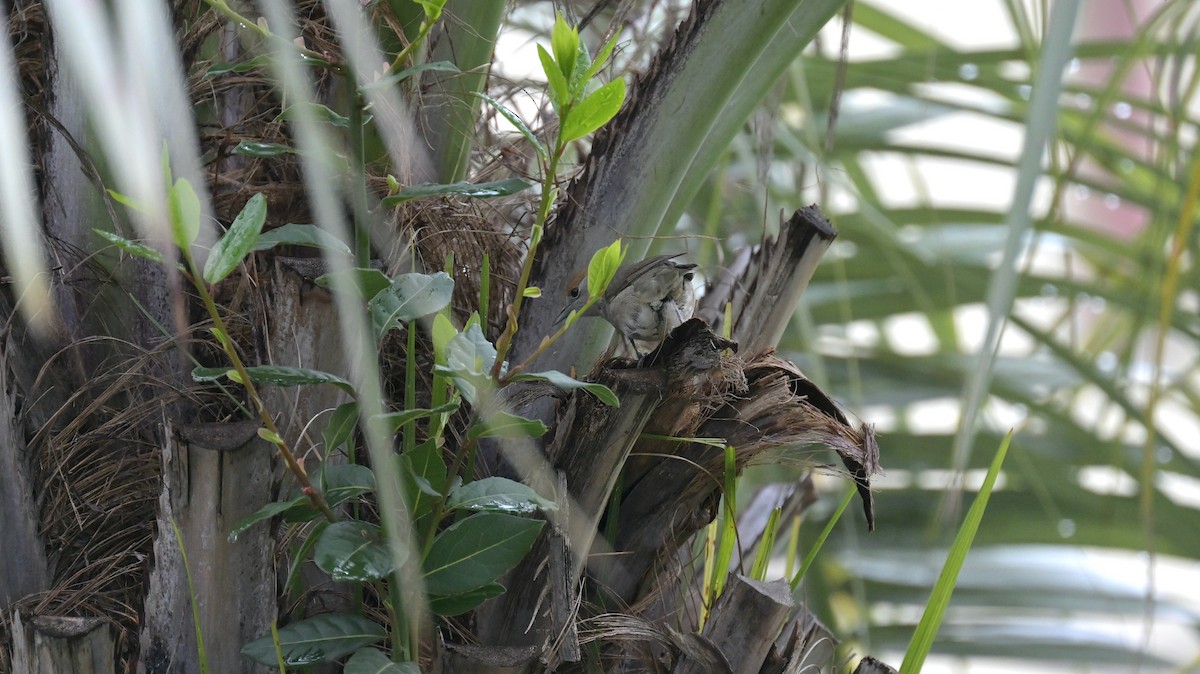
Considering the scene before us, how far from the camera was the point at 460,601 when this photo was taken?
1.58ft

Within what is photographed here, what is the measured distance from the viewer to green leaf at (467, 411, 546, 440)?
1.40ft

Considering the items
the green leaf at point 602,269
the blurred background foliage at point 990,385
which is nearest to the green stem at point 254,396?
the green leaf at point 602,269

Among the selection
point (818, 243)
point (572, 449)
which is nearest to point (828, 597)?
point (818, 243)

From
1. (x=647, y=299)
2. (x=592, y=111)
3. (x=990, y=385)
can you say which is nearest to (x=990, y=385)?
(x=990, y=385)

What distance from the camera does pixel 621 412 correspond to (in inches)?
20.8

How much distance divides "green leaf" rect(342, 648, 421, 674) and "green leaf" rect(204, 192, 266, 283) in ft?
0.60

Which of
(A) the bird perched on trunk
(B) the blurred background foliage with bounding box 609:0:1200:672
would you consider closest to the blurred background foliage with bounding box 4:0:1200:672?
(B) the blurred background foliage with bounding box 609:0:1200:672

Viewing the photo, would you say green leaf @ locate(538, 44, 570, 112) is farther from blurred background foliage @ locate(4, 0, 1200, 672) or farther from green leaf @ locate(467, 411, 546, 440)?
blurred background foliage @ locate(4, 0, 1200, 672)

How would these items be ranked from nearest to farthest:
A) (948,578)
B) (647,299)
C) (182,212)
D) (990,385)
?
(182,212) → (948,578) → (647,299) → (990,385)

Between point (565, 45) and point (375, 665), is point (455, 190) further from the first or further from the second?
point (375, 665)

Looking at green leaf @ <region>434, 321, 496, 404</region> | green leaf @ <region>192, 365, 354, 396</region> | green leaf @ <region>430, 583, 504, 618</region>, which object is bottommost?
green leaf @ <region>430, 583, 504, 618</region>

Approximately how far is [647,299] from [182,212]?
1.24 ft

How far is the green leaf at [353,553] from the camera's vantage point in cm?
43

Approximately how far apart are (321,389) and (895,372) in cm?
105
